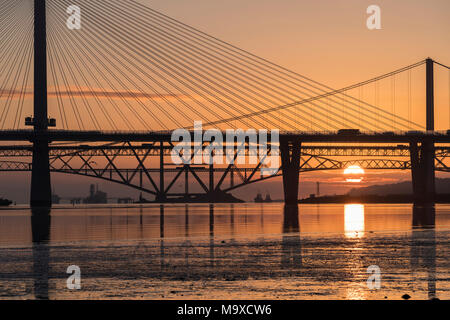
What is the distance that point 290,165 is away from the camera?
121 m

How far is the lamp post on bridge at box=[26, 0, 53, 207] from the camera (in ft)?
315

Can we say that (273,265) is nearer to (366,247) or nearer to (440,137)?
(366,247)

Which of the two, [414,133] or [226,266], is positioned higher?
[414,133]

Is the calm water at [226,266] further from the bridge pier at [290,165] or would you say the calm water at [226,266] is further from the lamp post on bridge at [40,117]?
the bridge pier at [290,165]

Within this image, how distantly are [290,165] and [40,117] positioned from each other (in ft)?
138

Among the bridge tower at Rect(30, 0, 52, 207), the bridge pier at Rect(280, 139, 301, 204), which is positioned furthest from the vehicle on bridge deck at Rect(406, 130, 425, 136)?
the bridge tower at Rect(30, 0, 52, 207)

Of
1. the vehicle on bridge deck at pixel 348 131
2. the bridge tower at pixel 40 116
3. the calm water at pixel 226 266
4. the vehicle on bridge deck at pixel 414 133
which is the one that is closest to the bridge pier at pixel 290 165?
the vehicle on bridge deck at pixel 348 131

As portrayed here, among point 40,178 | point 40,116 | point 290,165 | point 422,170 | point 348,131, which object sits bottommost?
point 40,178

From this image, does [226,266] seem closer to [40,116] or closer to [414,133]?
[40,116]

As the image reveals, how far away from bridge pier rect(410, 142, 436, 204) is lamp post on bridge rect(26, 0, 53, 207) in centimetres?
5886

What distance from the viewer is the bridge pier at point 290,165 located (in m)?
120

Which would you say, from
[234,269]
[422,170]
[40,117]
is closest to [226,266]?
[234,269]
